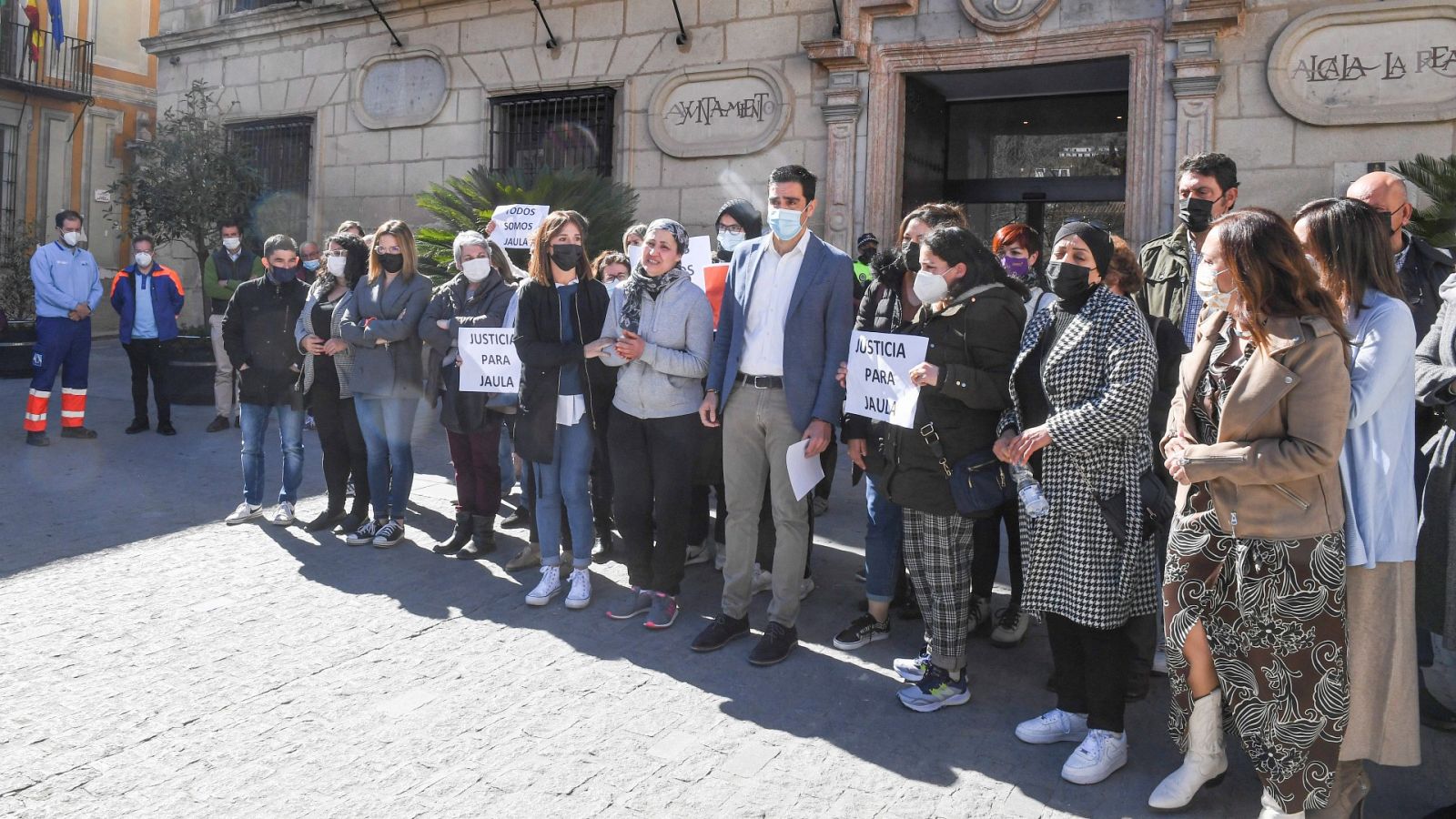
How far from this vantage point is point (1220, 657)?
10.4 ft

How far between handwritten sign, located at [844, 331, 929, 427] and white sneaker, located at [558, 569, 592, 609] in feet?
5.33

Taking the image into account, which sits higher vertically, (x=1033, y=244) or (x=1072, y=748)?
(x=1033, y=244)

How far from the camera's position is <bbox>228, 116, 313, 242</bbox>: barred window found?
1455cm

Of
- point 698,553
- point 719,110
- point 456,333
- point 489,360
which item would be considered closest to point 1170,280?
point 698,553

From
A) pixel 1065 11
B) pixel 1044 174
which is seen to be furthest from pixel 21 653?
pixel 1044 174

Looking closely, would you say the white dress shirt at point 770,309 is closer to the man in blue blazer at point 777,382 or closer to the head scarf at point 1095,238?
the man in blue blazer at point 777,382

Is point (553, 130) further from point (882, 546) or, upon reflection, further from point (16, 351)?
point (882, 546)

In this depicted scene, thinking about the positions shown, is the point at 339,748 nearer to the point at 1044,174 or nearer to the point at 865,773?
the point at 865,773

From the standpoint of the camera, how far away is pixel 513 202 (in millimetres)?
9648

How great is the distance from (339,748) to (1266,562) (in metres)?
2.89

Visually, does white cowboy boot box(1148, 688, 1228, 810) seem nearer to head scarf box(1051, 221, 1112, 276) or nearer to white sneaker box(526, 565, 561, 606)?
head scarf box(1051, 221, 1112, 276)

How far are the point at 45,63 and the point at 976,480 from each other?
22.3 metres

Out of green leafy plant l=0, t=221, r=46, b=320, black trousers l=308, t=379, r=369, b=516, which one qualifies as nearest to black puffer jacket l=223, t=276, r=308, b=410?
black trousers l=308, t=379, r=369, b=516

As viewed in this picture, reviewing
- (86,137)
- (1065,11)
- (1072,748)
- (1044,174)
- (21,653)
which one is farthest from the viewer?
(86,137)
